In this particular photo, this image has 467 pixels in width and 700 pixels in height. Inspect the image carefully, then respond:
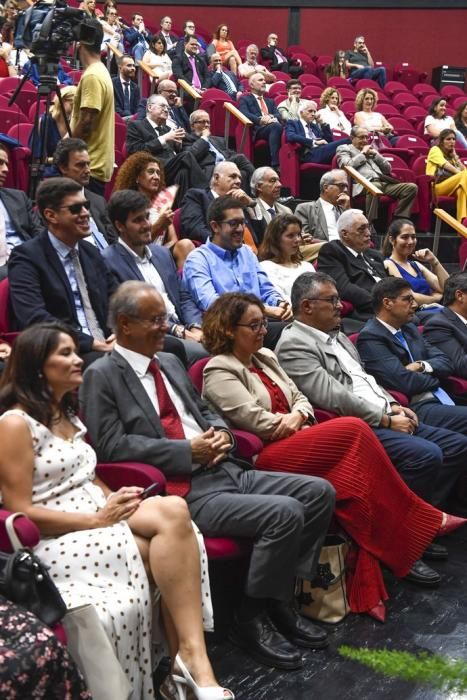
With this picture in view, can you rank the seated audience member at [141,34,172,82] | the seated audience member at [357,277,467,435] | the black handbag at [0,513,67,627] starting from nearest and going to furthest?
the black handbag at [0,513,67,627] < the seated audience member at [357,277,467,435] < the seated audience member at [141,34,172,82]

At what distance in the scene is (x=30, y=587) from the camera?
4.72 feet

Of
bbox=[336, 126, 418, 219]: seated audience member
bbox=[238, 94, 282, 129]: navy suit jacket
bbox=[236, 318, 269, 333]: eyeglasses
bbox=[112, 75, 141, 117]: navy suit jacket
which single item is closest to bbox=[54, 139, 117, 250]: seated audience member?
bbox=[236, 318, 269, 333]: eyeglasses

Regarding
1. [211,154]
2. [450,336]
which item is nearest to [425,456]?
[450,336]

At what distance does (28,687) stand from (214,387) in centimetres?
112

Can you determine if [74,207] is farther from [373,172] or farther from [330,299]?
[373,172]

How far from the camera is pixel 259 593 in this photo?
6.55 feet

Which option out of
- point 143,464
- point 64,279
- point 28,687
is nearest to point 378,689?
point 143,464

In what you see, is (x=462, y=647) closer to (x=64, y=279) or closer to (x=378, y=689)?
(x=378, y=689)

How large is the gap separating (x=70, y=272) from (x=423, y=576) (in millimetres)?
1309

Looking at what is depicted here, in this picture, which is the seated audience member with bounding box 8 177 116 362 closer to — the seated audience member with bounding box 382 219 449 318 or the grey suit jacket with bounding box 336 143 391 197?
the seated audience member with bounding box 382 219 449 318

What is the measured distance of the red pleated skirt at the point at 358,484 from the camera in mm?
2275

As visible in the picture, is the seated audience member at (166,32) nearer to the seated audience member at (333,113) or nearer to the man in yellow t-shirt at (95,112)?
the seated audience member at (333,113)

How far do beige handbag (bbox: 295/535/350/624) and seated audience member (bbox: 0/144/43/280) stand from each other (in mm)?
1423

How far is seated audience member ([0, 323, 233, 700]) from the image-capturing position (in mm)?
1641
